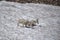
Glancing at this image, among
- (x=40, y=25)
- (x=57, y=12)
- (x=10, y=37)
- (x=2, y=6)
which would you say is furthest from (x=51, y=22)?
(x=2, y=6)

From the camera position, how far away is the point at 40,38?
1.68 m

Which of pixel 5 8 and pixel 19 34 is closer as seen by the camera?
pixel 19 34

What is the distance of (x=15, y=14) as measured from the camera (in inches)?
90.1

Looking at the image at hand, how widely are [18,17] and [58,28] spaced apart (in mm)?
547

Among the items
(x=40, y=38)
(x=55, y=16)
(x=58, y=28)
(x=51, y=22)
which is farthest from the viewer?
(x=55, y=16)

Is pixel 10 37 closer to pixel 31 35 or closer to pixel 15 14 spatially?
pixel 31 35

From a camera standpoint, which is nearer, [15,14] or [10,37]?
[10,37]

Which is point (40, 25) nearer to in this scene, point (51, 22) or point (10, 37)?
point (51, 22)

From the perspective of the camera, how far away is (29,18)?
84.4 inches

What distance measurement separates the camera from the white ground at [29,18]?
1.73 meters

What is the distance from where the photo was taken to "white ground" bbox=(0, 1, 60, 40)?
1.73m

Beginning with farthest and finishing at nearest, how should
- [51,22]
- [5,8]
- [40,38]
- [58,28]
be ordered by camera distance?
[5,8], [51,22], [58,28], [40,38]

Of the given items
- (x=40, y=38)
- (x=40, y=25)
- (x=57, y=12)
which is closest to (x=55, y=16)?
(x=57, y=12)

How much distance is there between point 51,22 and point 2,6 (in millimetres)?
842
